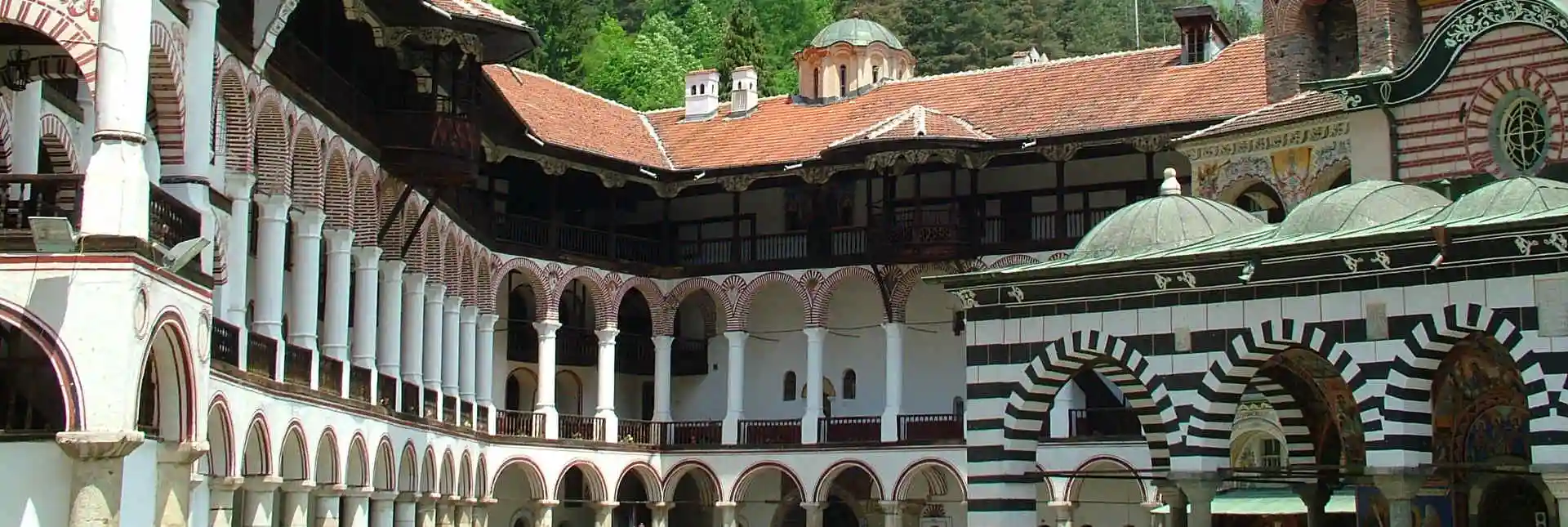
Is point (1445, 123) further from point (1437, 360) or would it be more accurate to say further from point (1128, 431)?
point (1128, 431)

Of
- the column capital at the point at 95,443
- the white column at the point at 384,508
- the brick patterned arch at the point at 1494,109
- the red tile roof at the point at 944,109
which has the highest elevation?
the red tile roof at the point at 944,109

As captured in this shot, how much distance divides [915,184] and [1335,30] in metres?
13.2

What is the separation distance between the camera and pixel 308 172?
2830cm

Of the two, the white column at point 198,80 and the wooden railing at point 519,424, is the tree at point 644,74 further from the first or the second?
the white column at point 198,80

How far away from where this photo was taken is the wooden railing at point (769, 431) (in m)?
42.3

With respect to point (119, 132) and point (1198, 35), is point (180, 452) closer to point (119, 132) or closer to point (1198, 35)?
point (119, 132)

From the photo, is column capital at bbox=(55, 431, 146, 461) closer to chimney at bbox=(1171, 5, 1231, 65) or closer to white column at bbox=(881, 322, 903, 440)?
white column at bbox=(881, 322, 903, 440)

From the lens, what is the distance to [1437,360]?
17859 mm

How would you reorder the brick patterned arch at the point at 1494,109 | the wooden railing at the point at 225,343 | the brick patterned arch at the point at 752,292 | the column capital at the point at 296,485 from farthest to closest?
the brick patterned arch at the point at 752,292 → the column capital at the point at 296,485 → the wooden railing at the point at 225,343 → the brick patterned arch at the point at 1494,109

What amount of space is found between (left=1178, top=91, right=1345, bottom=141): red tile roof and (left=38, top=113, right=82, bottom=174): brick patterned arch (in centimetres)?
1391

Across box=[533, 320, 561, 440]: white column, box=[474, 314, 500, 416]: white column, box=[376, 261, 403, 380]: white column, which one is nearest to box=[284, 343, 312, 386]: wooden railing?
box=[376, 261, 403, 380]: white column

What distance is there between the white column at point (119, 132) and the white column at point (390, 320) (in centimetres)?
1509

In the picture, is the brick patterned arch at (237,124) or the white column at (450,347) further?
the white column at (450,347)

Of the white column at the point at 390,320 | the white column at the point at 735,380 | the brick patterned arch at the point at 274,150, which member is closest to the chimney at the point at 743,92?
the white column at the point at 735,380
